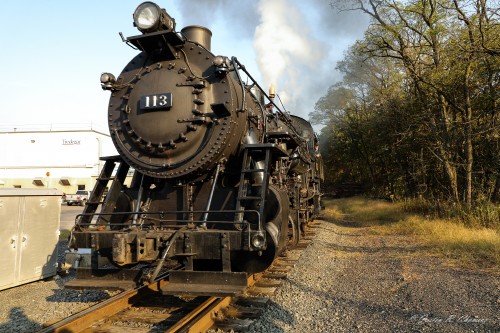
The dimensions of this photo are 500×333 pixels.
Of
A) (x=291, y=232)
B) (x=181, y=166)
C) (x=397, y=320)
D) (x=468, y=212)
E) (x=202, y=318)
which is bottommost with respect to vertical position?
(x=397, y=320)

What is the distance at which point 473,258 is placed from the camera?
24.8 feet

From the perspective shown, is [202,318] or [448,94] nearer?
[202,318]

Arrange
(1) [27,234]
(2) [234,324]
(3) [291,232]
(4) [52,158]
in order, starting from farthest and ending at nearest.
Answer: (4) [52,158], (1) [27,234], (3) [291,232], (2) [234,324]

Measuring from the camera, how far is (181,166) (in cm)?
528

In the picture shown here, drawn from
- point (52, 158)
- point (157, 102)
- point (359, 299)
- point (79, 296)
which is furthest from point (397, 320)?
point (52, 158)

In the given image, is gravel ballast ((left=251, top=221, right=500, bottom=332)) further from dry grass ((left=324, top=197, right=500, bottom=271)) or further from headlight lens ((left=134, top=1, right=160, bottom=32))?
headlight lens ((left=134, top=1, right=160, bottom=32))

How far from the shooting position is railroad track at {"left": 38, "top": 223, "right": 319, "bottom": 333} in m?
3.89

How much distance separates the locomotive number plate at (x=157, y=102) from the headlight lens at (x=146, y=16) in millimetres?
916

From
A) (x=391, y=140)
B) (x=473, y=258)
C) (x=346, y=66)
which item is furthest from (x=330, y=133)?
(x=473, y=258)

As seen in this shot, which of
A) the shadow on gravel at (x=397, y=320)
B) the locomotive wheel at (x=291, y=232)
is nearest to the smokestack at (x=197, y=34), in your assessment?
the locomotive wheel at (x=291, y=232)

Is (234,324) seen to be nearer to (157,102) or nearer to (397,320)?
(397,320)

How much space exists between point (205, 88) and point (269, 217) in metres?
1.94

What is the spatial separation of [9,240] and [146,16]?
14.0 feet

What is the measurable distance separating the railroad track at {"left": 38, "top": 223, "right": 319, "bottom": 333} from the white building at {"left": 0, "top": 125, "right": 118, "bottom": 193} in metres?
36.8
